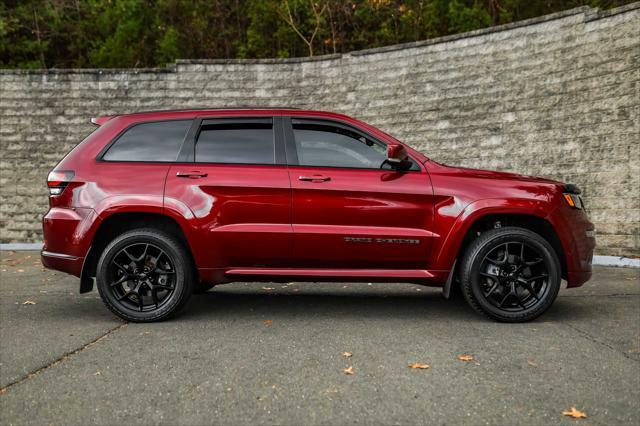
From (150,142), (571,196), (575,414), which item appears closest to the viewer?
(575,414)

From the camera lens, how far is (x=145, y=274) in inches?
207

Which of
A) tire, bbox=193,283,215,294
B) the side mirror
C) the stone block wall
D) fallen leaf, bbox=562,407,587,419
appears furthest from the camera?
the stone block wall

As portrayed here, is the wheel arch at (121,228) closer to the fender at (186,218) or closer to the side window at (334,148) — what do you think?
the fender at (186,218)

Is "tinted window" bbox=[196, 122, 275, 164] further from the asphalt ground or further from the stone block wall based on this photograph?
the stone block wall

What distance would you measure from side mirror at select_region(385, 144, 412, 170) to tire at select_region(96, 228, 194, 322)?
198cm

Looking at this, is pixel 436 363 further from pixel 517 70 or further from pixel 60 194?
pixel 517 70

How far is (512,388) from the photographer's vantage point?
359cm

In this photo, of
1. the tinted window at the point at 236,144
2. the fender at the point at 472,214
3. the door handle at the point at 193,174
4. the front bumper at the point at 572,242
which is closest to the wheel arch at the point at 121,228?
the door handle at the point at 193,174

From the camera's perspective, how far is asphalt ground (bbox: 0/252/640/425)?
10.7 ft

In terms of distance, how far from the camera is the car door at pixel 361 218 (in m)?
5.22

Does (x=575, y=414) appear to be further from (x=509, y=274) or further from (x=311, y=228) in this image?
(x=311, y=228)

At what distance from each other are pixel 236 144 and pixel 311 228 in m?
1.06

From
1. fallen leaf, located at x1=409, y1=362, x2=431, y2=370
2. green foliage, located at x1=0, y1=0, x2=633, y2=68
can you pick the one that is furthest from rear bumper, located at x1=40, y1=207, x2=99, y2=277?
green foliage, located at x1=0, y1=0, x2=633, y2=68

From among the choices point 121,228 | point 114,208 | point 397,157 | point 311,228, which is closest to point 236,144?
point 311,228
